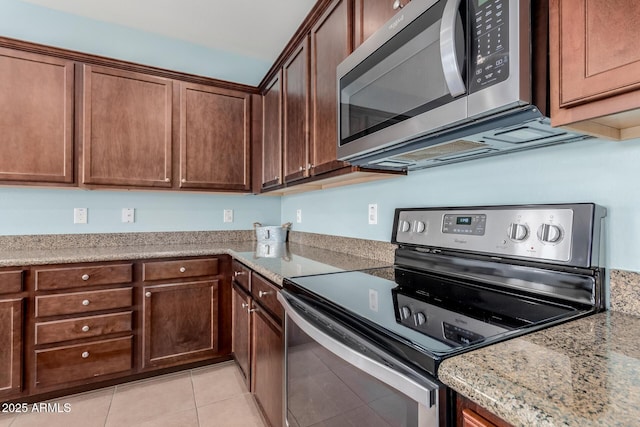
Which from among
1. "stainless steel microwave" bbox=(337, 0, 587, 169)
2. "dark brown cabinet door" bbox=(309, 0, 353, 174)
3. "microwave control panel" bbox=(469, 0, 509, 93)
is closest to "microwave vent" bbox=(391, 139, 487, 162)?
"stainless steel microwave" bbox=(337, 0, 587, 169)

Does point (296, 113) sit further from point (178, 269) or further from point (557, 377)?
point (557, 377)

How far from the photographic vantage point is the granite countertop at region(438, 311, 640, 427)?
15.9 inches

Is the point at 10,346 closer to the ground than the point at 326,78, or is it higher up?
closer to the ground

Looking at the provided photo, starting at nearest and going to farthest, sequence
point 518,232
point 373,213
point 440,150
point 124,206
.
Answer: point 518,232
point 440,150
point 373,213
point 124,206

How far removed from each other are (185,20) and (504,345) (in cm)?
288

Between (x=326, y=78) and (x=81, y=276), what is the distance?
188 centimetres

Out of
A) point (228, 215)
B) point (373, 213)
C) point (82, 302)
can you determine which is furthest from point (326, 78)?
point (82, 302)

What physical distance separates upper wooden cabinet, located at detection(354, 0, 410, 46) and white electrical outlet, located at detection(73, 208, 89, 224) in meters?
2.27

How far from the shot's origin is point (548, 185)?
974 millimetres

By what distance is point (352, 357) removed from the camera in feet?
2.44

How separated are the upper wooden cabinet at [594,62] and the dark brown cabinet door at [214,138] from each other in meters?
2.29

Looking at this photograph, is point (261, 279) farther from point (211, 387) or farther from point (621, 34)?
point (621, 34)

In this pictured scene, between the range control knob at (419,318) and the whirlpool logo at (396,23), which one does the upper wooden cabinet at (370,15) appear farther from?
the range control knob at (419,318)

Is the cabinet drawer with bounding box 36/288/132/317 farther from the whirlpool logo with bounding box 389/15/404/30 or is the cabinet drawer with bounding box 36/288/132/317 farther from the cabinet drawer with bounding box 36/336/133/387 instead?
the whirlpool logo with bounding box 389/15/404/30
